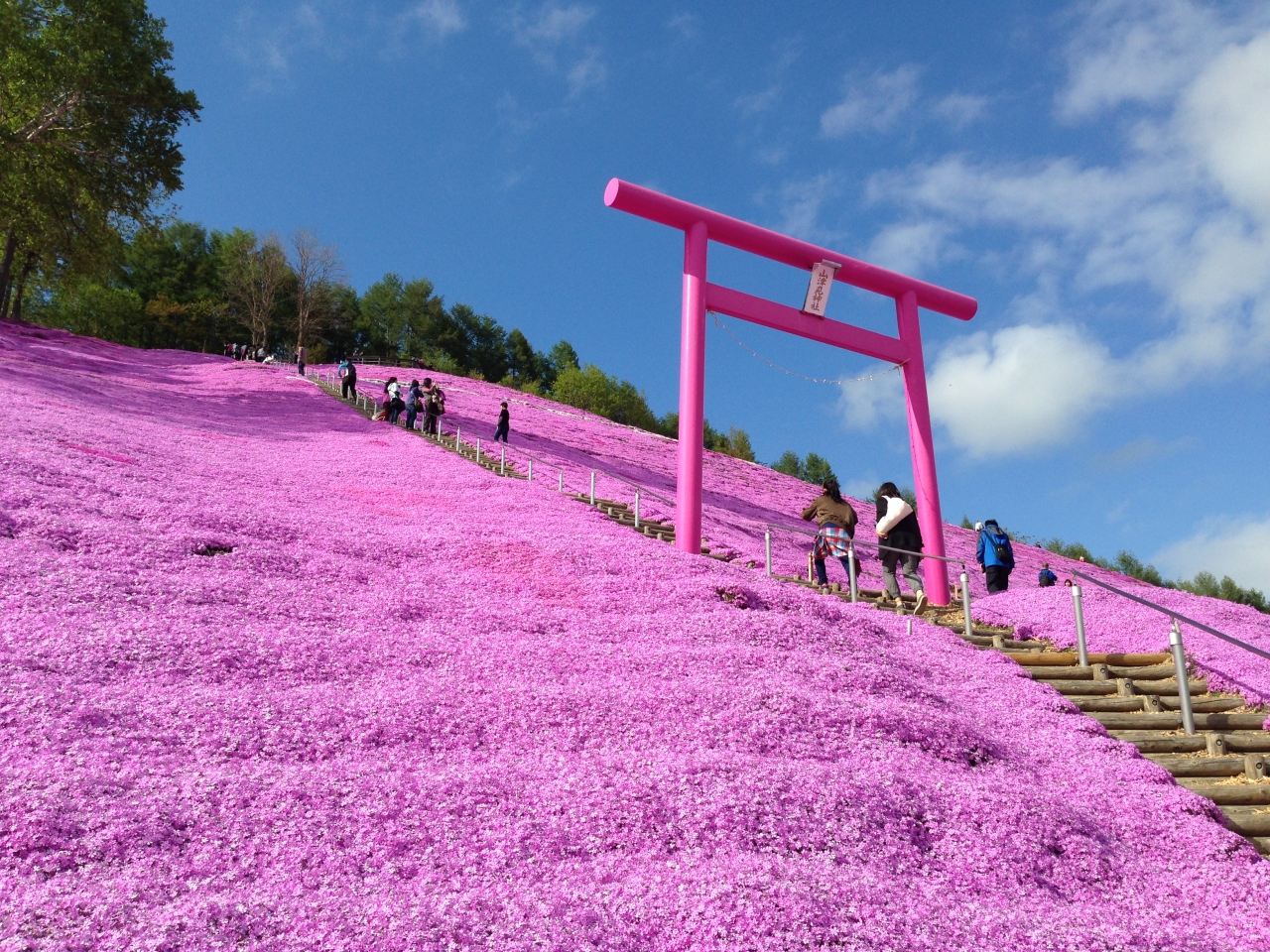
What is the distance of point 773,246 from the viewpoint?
15688mm

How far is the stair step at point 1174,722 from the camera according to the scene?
27.4 feet

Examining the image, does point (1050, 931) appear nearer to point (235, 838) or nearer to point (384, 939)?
point (384, 939)

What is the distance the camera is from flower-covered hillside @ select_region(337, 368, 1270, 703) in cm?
1101

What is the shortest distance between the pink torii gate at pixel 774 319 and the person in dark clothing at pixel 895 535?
1.37m

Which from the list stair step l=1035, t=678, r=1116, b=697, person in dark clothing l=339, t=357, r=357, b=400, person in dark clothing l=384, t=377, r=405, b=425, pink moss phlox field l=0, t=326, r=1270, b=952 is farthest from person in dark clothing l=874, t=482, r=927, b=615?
person in dark clothing l=339, t=357, r=357, b=400

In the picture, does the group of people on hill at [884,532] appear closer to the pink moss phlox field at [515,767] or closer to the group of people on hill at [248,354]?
the pink moss phlox field at [515,767]

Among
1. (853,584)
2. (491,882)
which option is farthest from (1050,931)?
(853,584)

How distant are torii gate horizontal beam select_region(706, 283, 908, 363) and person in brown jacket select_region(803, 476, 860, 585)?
3.98m

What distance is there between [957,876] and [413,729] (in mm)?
3707

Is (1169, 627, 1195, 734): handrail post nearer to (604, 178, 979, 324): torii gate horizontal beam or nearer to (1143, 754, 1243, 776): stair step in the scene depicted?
(1143, 754, 1243, 776): stair step

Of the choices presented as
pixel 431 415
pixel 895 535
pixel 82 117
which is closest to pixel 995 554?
pixel 895 535

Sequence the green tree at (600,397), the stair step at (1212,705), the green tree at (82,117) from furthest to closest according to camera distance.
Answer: the green tree at (600,397) → the green tree at (82,117) → the stair step at (1212,705)

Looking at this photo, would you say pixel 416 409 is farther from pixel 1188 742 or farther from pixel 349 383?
pixel 1188 742

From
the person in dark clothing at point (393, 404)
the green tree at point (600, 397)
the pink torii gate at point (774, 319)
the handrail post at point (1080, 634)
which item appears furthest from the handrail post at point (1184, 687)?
the green tree at point (600, 397)
